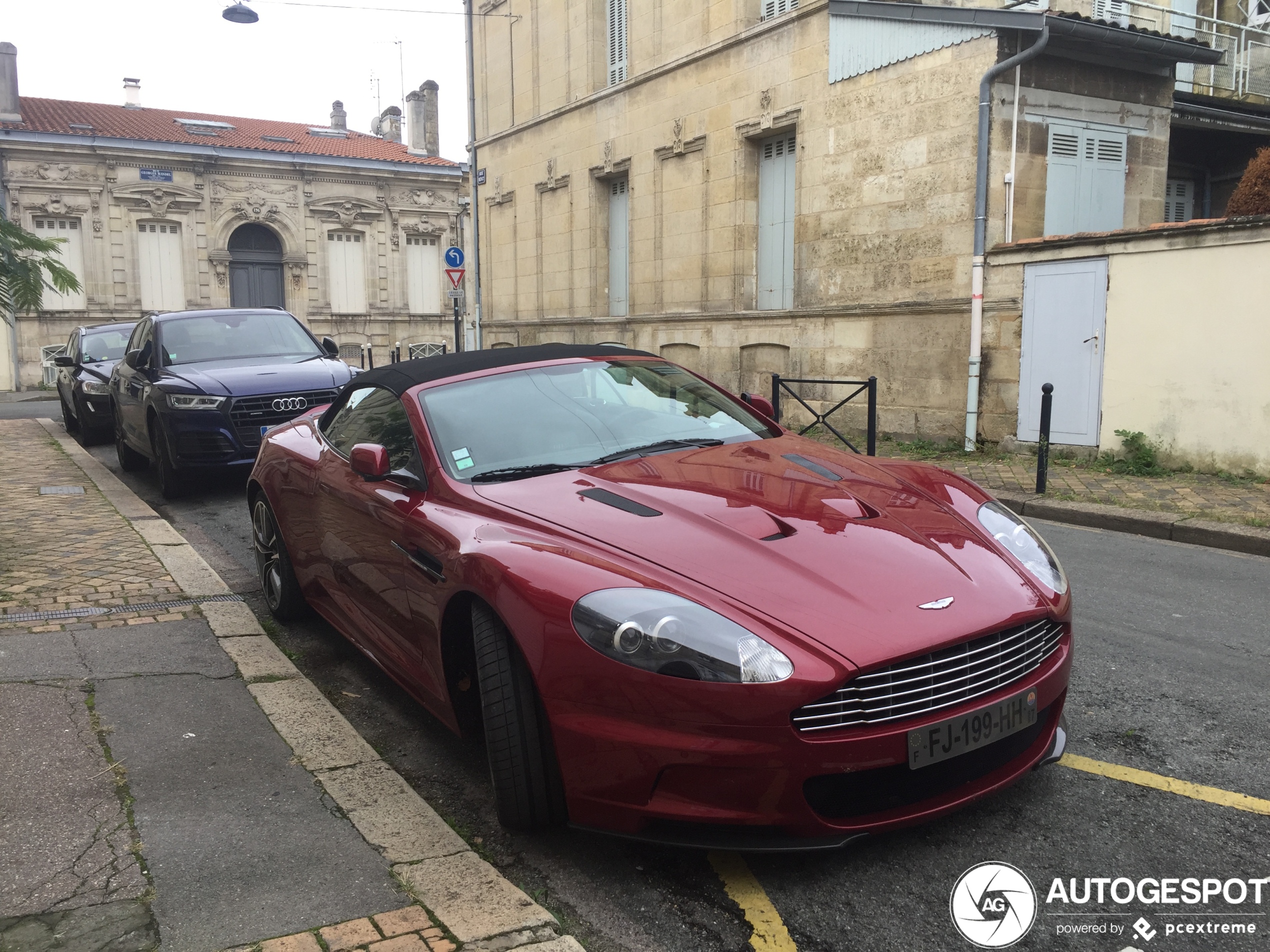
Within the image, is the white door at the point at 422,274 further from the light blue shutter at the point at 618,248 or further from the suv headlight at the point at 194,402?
the suv headlight at the point at 194,402

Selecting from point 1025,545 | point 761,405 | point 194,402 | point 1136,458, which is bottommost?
point 1136,458

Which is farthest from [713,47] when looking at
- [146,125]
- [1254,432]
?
[146,125]

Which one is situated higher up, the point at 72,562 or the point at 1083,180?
the point at 1083,180

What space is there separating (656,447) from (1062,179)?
11.0 m

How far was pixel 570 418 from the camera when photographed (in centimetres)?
414

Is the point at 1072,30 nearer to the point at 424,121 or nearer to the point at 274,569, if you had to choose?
the point at 274,569

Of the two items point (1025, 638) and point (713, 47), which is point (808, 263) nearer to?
point (713, 47)

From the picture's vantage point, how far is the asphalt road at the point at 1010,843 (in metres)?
2.59

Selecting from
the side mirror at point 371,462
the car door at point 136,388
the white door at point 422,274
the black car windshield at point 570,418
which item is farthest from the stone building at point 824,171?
the white door at point 422,274

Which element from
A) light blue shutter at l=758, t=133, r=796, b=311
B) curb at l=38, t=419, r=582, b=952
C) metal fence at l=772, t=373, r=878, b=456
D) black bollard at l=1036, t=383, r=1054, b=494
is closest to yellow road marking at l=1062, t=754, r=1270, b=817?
curb at l=38, t=419, r=582, b=952

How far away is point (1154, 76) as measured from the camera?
44.8ft

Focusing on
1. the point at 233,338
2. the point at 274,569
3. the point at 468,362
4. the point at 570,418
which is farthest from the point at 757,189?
the point at 570,418

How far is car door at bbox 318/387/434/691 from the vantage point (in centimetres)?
378

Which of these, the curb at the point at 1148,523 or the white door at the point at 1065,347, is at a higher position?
the white door at the point at 1065,347
